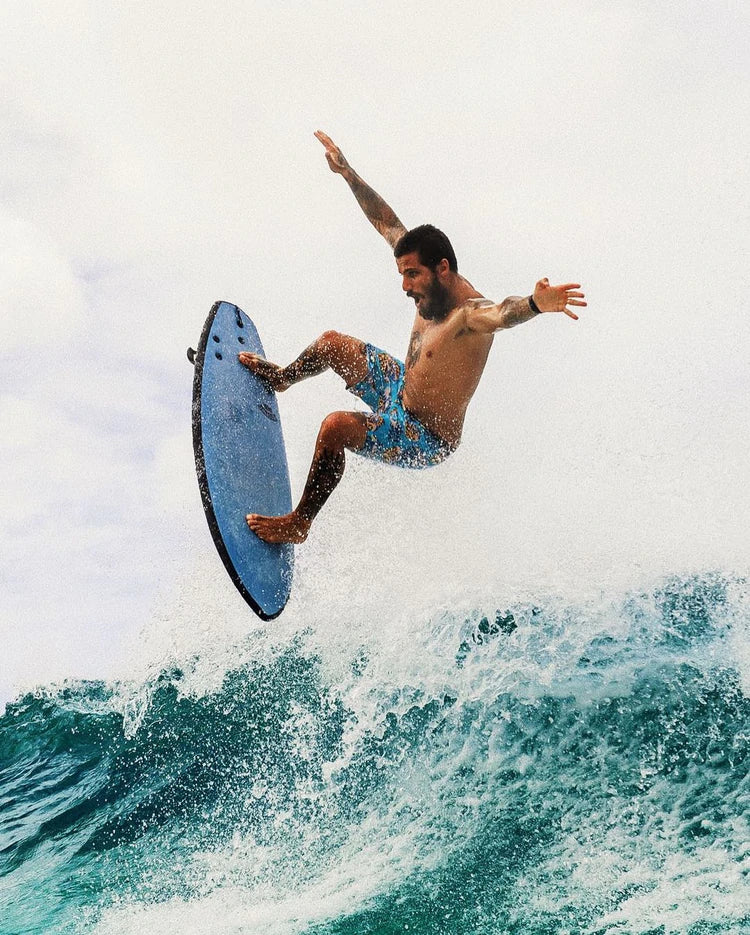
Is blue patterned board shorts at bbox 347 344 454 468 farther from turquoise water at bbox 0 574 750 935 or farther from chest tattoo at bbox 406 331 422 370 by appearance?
turquoise water at bbox 0 574 750 935

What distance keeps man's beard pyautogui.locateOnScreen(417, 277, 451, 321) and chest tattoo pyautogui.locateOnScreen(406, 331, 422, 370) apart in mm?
159

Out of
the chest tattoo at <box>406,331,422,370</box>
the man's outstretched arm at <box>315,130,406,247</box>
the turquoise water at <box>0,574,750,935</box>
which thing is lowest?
the turquoise water at <box>0,574,750,935</box>

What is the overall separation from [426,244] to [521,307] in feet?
2.92

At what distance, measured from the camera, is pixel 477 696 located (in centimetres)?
526

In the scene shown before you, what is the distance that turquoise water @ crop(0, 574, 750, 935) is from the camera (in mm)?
3787

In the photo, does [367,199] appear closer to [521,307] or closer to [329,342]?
[329,342]

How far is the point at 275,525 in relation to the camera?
184 inches

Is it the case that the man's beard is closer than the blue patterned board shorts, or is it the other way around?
the man's beard

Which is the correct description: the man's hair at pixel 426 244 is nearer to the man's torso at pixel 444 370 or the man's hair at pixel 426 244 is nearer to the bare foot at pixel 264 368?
the man's torso at pixel 444 370

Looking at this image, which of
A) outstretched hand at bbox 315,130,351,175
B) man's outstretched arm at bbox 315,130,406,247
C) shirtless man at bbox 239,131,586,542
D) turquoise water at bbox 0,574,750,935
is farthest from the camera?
outstretched hand at bbox 315,130,351,175

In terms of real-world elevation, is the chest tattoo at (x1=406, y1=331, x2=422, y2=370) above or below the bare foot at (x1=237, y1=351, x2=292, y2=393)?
below

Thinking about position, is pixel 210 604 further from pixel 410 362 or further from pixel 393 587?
pixel 410 362

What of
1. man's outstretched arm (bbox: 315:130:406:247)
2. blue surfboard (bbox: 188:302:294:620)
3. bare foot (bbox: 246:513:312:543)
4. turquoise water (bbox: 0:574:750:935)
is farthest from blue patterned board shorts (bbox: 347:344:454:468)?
turquoise water (bbox: 0:574:750:935)

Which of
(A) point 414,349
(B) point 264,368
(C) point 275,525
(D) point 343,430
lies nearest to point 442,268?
(A) point 414,349
